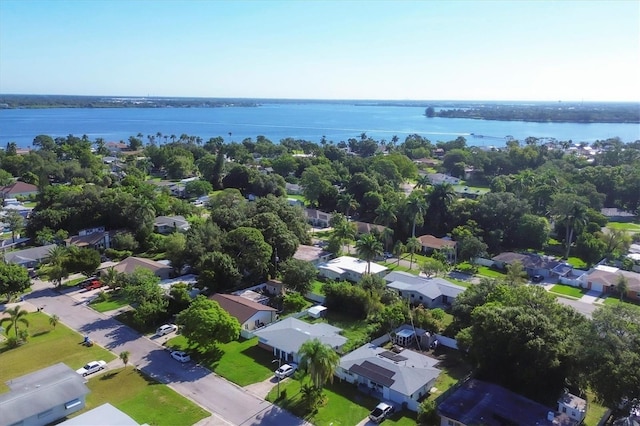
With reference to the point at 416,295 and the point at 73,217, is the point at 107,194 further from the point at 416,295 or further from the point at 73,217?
the point at 416,295

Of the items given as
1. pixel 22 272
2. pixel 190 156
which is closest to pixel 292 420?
pixel 22 272

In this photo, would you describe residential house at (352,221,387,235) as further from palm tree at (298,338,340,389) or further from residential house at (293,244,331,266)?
palm tree at (298,338,340,389)

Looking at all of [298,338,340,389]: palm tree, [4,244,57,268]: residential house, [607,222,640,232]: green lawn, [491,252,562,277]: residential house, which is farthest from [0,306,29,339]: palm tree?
[607,222,640,232]: green lawn

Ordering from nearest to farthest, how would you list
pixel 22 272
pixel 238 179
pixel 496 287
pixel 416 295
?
pixel 496 287, pixel 22 272, pixel 416 295, pixel 238 179

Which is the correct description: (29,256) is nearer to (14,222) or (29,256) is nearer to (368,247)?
(14,222)

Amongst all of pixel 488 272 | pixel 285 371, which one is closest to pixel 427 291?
pixel 488 272

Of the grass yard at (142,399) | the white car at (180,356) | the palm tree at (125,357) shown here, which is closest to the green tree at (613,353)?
the grass yard at (142,399)
